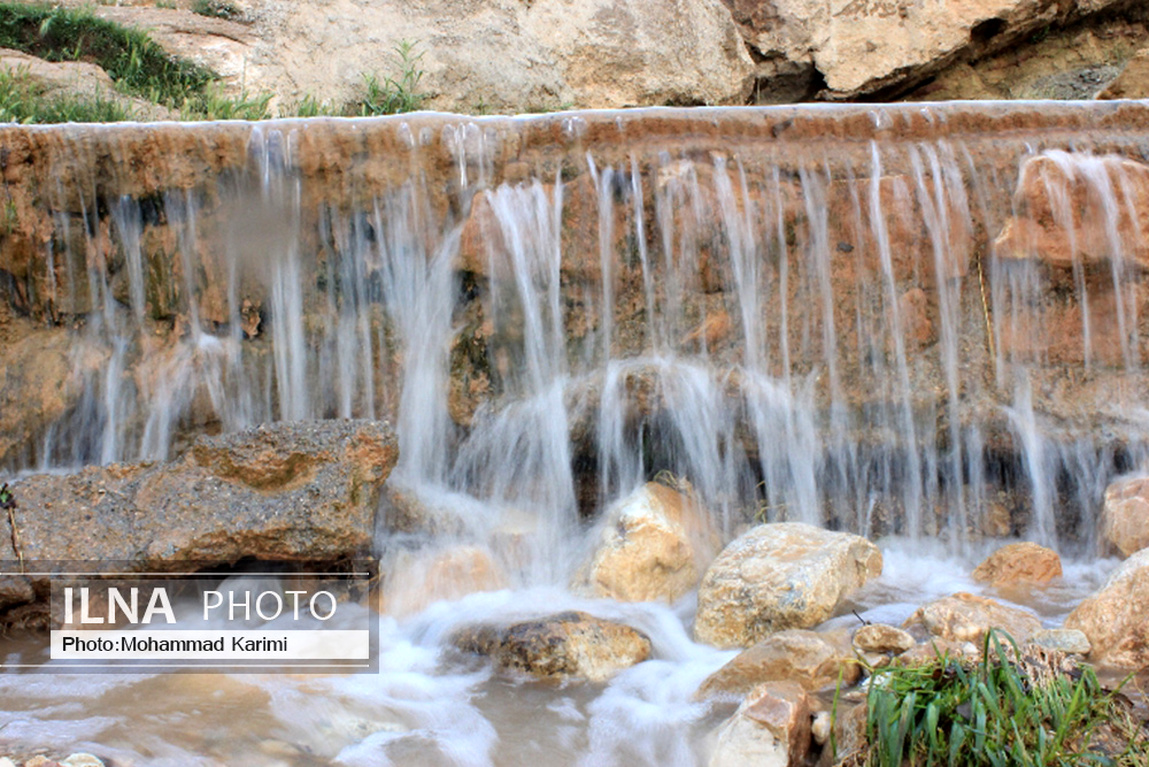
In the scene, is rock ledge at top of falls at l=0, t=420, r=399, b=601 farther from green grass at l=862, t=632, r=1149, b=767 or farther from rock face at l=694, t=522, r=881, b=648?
green grass at l=862, t=632, r=1149, b=767

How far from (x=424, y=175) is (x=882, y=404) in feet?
8.39

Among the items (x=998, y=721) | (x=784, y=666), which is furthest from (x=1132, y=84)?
(x=998, y=721)

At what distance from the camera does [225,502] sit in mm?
4004

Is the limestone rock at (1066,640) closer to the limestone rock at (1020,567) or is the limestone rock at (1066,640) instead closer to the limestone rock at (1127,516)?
the limestone rock at (1020,567)

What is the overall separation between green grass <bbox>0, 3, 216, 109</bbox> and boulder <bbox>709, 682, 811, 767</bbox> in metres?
7.11

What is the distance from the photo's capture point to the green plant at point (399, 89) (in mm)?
8109

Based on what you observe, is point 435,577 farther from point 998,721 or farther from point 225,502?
point 998,721

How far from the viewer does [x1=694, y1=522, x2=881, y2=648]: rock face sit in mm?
3770

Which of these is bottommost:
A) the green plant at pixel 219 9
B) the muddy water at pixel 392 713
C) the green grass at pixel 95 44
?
the muddy water at pixel 392 713

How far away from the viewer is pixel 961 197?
5.19m

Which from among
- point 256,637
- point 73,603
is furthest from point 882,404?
point 73,603

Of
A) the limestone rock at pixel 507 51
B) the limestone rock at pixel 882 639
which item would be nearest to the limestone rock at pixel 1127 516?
the limestone rock at pixel 882 639

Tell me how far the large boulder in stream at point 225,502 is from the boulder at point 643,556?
0.97 meters

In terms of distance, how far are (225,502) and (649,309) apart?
2242 millimetres
